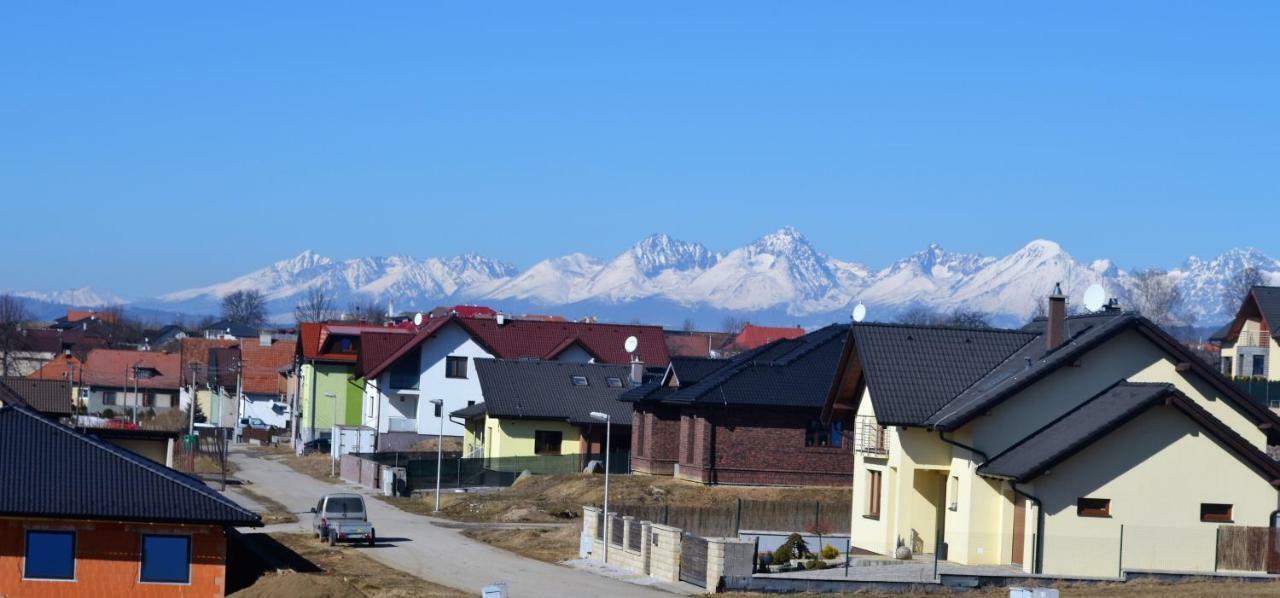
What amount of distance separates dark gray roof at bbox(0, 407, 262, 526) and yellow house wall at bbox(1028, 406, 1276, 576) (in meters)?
18.4

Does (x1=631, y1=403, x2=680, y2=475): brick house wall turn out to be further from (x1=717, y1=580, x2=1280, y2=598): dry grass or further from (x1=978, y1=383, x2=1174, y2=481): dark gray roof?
(x1=717, y1=580, x2=1280, y2=598): dry grass

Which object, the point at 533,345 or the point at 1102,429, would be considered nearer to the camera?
the point at 1102,429

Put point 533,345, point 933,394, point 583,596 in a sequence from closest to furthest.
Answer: point 583,596 → point 933,394 → point 533,345

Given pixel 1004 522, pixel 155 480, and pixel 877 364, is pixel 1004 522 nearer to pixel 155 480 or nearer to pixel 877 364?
pixel 877 364

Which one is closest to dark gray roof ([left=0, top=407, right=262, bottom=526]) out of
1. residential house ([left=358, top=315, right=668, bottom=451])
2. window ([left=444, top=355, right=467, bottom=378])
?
residential house ([left=358, top=315, right=668, bottom=451])

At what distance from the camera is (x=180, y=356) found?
458ft

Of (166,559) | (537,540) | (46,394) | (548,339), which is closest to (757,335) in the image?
(548,339)

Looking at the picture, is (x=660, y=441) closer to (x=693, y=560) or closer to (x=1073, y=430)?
(x=693, y=560)

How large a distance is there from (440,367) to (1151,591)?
182 ft

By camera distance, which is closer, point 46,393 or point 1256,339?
point 46,393

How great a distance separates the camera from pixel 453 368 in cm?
8838

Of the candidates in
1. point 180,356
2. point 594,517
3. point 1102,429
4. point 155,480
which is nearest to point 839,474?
point 594,517

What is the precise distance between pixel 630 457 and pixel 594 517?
21457mm

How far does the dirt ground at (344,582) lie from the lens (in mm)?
37488
